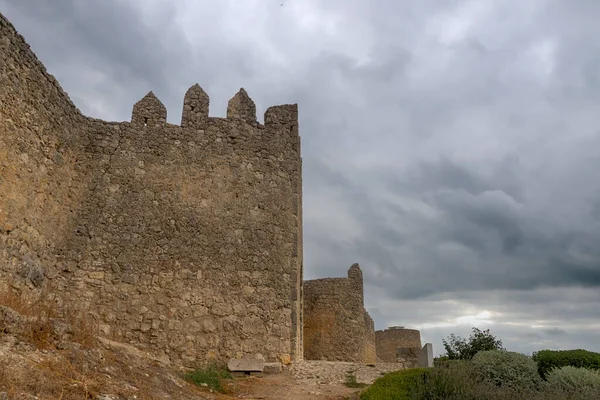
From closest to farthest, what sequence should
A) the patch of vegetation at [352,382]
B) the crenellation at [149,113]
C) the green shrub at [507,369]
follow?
the green shrub at [507,369] < the patch of vegetation at [352,382] < the crenellation at [149,113]

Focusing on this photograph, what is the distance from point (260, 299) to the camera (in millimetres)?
12180

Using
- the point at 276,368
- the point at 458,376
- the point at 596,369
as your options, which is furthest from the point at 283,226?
the point at 596,369

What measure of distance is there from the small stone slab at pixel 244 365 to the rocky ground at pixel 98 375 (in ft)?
1.10

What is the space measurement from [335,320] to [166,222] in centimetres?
1056

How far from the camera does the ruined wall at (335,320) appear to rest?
66.4 ft

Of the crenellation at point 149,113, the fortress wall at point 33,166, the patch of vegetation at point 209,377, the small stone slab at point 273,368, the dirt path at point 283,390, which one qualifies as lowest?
the dirt path at point 283,390

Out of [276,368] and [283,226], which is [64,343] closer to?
[276,368]

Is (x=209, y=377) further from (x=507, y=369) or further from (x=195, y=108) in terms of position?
(x=195, y=108)

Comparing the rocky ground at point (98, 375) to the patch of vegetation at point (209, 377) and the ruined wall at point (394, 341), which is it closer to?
the patch of vegetation at point (209, 377)

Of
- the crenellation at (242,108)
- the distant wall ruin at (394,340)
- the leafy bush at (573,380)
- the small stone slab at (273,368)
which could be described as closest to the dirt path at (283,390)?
the small stone slab at (273,368)

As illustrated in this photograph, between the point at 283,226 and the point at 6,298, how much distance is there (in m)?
6.43

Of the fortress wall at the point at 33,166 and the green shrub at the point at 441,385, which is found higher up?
the fortress wall at the point at 33,166

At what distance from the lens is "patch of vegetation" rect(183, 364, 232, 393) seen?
32.6 feet

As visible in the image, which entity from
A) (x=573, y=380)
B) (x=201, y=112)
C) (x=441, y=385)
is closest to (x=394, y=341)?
(x=573, y=380)
